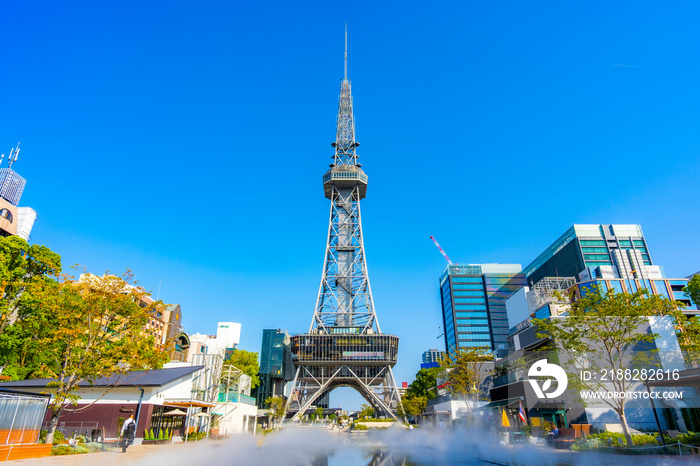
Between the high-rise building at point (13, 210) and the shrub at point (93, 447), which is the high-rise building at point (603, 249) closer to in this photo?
the shrub at point (93, 447)

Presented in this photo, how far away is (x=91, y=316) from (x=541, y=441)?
109 feet

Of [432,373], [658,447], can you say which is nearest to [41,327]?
[658,447]

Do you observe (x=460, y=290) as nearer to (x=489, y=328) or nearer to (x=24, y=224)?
(x=489, y=328)

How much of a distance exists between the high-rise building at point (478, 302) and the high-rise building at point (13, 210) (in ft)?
429

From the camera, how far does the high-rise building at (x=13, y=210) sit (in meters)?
71.2

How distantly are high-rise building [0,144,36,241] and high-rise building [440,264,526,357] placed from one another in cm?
13073

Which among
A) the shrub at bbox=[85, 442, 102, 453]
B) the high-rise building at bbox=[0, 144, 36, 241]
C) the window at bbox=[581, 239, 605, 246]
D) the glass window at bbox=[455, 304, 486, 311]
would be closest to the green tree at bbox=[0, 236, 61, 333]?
the shrub at bbox=[85, 442, 102, 453]

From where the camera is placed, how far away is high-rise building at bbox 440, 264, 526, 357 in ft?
520

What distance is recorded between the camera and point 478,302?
166500 millimetres

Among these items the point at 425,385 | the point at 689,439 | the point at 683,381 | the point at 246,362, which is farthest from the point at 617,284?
the point at 246,362

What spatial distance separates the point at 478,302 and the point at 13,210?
483 ft

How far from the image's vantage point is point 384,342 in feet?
311

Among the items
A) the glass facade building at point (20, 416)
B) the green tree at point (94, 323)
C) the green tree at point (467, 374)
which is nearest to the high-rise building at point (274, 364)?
the green tree at point (467, 374)

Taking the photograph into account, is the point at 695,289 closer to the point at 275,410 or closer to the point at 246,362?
the point at 275,410
